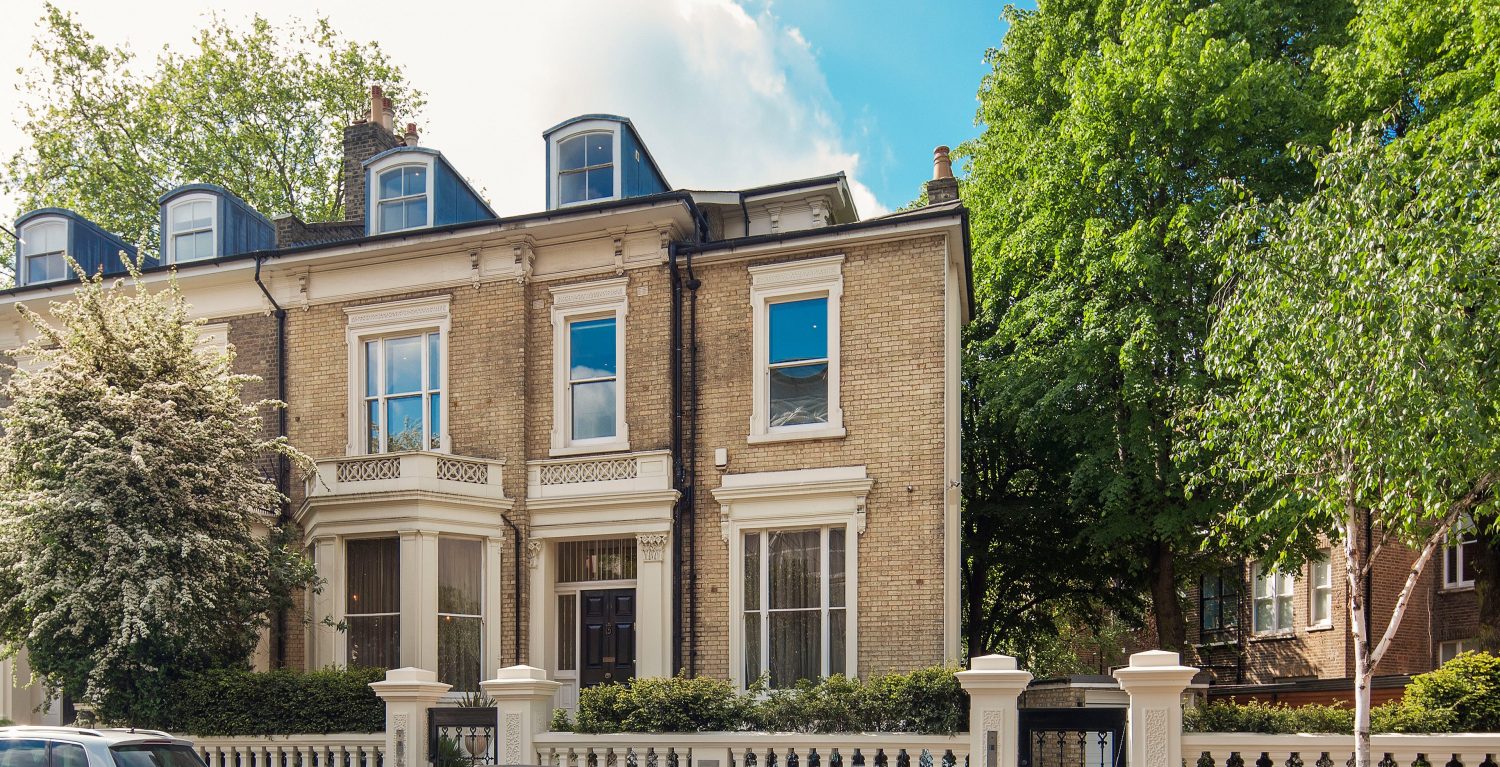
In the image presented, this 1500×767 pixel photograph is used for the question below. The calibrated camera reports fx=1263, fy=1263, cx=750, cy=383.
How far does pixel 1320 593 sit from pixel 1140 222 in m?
15.2

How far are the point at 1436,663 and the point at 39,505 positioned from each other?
Result: 2769cm

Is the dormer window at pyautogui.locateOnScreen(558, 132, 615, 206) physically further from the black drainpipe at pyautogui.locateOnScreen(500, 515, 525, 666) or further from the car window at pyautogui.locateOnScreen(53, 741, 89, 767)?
→ the car window at pyautogui.locateOnScreen(53, 741, 89, 767)

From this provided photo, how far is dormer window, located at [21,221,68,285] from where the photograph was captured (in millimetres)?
24000

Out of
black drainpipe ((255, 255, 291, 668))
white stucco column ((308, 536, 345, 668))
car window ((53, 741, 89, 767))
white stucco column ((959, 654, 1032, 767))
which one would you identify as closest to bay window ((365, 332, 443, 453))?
black drainpipe ((255, 255, 291, 668))

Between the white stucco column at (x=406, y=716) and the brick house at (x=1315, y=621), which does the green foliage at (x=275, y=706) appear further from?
the brick house at (x=1315, y=621)

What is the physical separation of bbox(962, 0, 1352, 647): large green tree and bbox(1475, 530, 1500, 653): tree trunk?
442 centimetres

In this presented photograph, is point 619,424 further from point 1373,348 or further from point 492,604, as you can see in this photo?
point 1373,348

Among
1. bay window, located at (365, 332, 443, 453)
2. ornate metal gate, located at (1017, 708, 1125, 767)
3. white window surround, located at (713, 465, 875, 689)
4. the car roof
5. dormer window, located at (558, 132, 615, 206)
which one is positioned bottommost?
ornate metal gate, located at (1017, 708, 1125, 767)

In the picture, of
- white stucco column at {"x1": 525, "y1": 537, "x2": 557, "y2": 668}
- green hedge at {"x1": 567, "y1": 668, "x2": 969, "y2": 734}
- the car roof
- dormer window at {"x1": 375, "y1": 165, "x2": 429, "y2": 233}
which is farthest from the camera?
dormer window at {"x1": 375, "y1": 165, "x2": 429, "y2": 233}

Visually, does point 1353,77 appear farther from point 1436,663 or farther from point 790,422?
point 1436,663

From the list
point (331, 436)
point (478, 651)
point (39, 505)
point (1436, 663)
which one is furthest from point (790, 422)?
point (1436, 663)

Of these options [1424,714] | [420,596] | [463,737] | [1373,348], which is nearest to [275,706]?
[420,596]

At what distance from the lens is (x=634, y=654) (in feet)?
62.8

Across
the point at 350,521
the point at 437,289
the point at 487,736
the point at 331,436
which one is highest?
the point at 437,289
